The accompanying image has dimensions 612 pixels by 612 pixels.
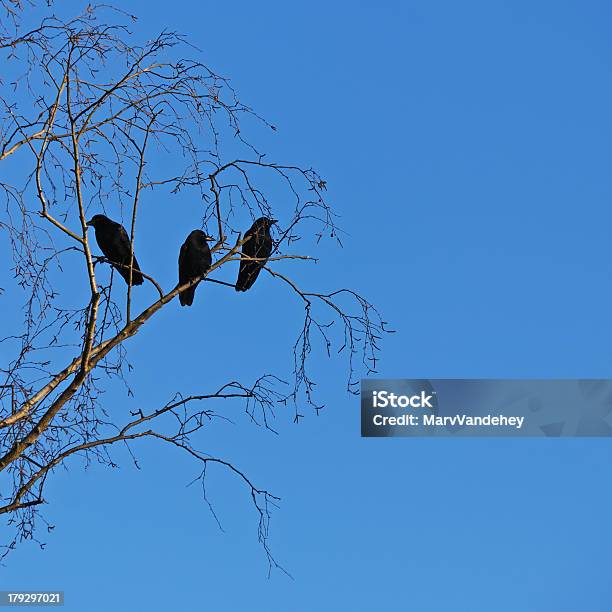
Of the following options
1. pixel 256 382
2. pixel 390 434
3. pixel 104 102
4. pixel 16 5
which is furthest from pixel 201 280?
pixel 390 434

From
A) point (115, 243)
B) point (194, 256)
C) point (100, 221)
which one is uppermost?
point (100, 221)

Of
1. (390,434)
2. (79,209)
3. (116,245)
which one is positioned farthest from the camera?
(390,434)

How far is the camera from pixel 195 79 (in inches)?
126

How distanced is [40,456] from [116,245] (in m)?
1.64

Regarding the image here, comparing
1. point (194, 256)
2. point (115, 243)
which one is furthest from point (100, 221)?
point (194, 256)

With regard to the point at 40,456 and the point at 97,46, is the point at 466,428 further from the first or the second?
the point at 97,46

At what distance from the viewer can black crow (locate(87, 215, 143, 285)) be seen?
182 inches

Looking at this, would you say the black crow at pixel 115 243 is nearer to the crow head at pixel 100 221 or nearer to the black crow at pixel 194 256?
the crow head at pixel 100 221

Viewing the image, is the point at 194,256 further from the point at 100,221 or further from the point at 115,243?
the point at 100,221

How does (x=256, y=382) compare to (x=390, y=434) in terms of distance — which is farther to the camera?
(x=390, y=434)

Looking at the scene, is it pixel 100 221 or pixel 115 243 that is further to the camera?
pixel 100 221

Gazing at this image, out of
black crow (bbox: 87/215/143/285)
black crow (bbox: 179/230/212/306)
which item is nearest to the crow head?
black crow (bbox: 87/215/143/285)

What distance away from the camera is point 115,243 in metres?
4.74

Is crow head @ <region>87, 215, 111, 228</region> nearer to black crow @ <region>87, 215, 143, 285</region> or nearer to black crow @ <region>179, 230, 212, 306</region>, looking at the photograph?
black crow @ <region>87, 215, 143, 285</region>
